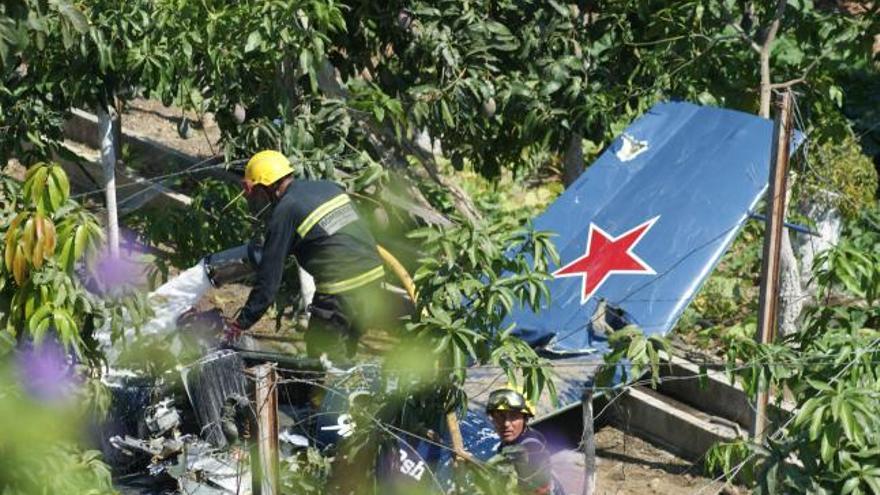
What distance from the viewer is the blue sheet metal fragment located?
10000mm

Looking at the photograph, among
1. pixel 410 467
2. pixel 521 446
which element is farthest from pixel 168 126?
pixel 521 446

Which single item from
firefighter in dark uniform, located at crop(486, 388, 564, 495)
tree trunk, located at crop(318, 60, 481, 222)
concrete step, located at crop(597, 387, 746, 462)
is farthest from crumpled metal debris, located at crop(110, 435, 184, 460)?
tree trunk, located at crop(318, 60, 481, 222)

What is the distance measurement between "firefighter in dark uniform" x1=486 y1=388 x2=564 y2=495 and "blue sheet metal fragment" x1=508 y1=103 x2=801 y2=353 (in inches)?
73.9

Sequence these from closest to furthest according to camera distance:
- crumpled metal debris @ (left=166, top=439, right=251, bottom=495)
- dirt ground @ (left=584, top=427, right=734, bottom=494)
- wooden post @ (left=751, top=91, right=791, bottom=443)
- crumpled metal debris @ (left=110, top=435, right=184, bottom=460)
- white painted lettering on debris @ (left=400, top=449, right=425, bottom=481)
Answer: white painted lettering on debris @ (left=400, top=449, right=425, bottom=481) → crumpled metal debris @ (left=166, top=439, right=251, bottom=495) → wooden post @ (left=751, top=91, right=791, bottom=443) → crumpled metal debris @ (left=110, top=435, right=184, bottom=460) → dirt ground @ (left=584, top=427, right=734, bottom=494)

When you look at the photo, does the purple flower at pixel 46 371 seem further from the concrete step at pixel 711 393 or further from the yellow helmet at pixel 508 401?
the concrete step at pixel 711 393

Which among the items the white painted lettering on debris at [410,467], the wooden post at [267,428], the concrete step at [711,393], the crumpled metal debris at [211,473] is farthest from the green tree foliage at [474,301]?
the concrete step at [711,393]

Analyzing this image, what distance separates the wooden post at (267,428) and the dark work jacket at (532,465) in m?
1.05

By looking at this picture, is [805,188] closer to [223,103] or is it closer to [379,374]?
[223,103]

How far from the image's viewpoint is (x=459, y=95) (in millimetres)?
10859

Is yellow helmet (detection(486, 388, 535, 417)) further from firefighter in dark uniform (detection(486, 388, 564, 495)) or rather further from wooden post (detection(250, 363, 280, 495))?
wooden post (detection(250, 363, 280, 495))

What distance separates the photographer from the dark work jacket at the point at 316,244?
898 cm

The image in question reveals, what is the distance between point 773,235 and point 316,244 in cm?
250

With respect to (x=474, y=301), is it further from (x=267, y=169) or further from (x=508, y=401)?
(x=267, y=169)

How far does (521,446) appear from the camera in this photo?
748 cm
